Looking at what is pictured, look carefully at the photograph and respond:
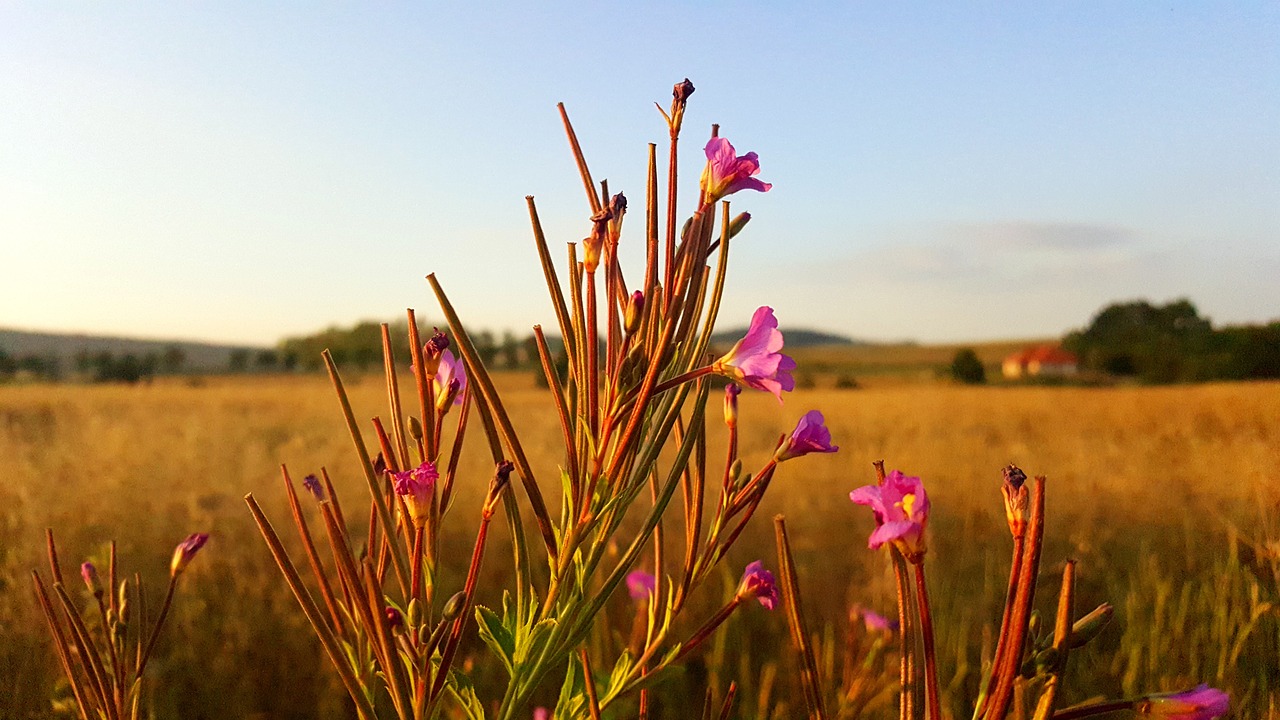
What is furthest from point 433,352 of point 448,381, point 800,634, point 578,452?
point 800,634

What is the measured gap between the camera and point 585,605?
0.64 meters

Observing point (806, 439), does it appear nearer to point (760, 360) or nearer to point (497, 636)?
point (760, 360)

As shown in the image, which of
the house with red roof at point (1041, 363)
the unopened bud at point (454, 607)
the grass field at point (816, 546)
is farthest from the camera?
the house with red roof at point (1041, 363)

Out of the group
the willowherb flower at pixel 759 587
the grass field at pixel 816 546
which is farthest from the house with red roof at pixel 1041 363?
the willowherb flower at pixel 759 587

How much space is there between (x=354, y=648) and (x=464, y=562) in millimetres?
2391

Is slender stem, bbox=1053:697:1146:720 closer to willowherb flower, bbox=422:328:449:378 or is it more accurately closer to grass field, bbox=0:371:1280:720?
willowherb flower, bbox=422:328:449:378

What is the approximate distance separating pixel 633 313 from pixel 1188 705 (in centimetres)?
46

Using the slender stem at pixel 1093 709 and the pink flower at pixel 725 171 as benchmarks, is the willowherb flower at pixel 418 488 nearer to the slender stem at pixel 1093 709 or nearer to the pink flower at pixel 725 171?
the pink flower at pixel 725 171

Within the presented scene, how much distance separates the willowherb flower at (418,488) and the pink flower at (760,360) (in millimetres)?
240

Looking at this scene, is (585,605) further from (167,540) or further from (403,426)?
(167,540)

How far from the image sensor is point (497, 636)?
25.9 inches

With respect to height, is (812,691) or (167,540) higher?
(812,691)

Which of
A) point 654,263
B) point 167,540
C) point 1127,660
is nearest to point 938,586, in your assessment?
point 1127,660

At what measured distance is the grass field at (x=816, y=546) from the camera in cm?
213
